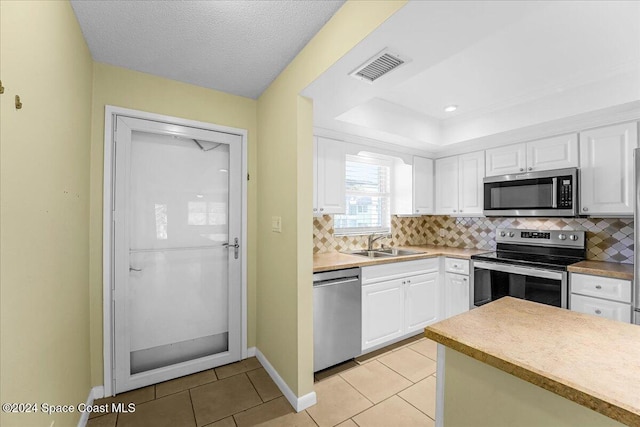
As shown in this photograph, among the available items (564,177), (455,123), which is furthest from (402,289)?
(455,123)

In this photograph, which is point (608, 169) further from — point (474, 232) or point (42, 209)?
point (42, 209)

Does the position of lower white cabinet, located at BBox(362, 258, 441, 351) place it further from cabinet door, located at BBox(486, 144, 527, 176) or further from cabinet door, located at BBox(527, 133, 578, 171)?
cabinet door, located at BBox(527, 133, 578, 171)

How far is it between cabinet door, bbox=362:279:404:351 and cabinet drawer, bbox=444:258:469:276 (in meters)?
0.72

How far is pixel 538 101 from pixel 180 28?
3086mm

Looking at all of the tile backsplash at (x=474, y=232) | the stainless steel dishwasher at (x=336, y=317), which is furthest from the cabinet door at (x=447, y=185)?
the stainless steel dishwasher at (x=336, y=317)

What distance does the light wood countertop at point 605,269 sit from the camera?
2103 millimetres

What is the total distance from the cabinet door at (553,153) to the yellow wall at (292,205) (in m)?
2.40

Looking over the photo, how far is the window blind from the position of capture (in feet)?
10.9

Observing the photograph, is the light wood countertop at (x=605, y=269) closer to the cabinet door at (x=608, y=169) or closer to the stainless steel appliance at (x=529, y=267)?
the stainless steel appliance at (x=529, y=267)

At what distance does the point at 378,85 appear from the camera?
1.82 meters

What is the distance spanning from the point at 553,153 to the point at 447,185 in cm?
113

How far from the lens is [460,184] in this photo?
3.48 meters

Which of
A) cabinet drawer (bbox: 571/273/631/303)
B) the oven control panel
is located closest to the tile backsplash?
the oven control panel

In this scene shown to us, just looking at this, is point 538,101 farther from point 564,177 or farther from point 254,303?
point 254,303
